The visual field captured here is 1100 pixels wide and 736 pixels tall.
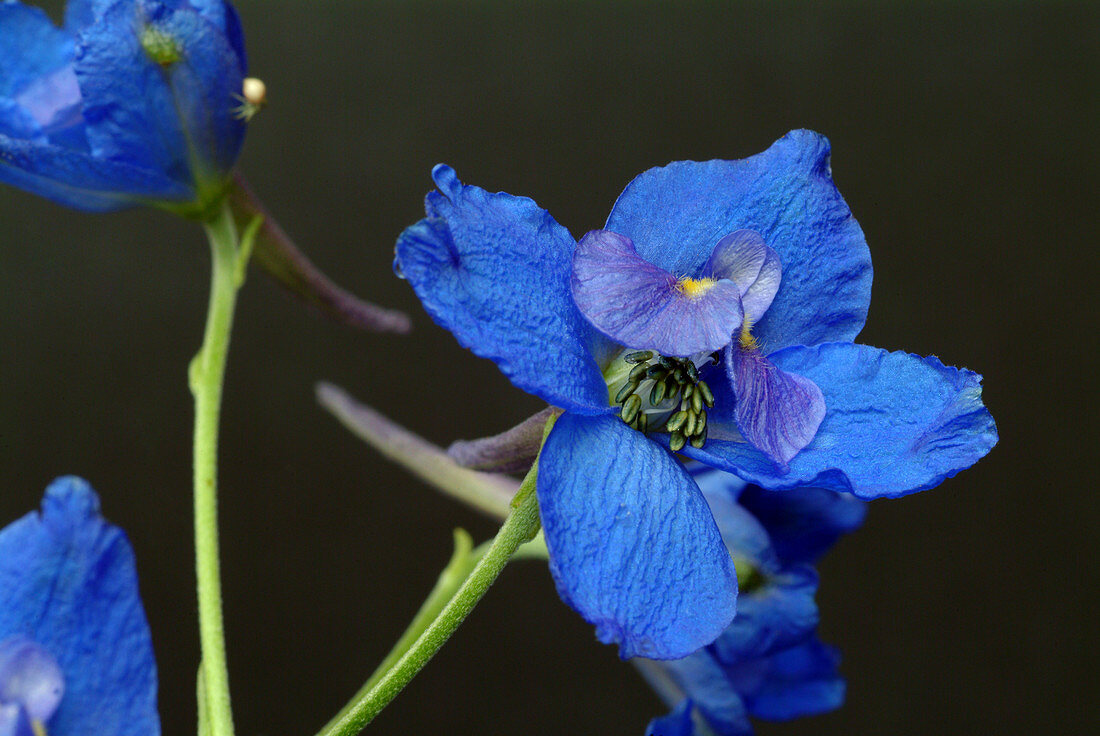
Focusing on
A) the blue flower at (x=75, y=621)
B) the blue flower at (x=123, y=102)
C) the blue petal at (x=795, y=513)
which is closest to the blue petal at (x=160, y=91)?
the blue flower at (x=123, y=102)

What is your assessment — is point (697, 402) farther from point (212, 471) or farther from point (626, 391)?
point (212, 471)

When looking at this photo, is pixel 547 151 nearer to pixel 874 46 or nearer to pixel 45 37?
pixel 874 46

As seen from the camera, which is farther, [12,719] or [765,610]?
[765,610]

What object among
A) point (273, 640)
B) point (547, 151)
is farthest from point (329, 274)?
point (273, 640)

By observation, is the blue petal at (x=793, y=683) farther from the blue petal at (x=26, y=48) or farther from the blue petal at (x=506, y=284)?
the blue petal at (x=26, y=48)

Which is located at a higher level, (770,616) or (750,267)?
(750,267)

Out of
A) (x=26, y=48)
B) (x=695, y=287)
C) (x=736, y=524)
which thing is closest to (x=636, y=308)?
(x=695, y=287)

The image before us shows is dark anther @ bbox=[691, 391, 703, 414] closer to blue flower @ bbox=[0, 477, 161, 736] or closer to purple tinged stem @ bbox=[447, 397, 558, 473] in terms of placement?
purple tinged stem @ bbox=[447, 397, 558, 473]
